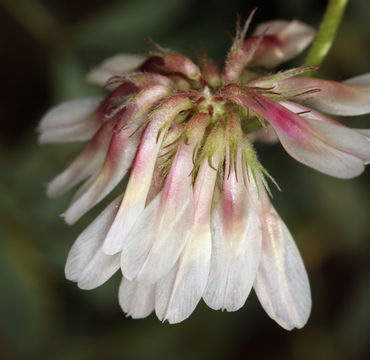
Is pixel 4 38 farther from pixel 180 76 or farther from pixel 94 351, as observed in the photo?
pixel 180 76

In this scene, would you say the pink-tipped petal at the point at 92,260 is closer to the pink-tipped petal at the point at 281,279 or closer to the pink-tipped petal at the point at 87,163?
the pink-tipped petal at the point at 87,163

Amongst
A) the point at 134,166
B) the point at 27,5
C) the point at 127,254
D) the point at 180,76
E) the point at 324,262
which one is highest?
the point at 27,5

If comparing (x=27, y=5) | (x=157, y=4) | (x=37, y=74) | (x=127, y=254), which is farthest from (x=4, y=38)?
(x=127, y=254)

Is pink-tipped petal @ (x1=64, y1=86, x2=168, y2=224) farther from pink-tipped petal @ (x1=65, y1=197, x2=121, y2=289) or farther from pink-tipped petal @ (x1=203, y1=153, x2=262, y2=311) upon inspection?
pink-tipped petal @ (x1=203, y1=153, x2=262, y2=311)

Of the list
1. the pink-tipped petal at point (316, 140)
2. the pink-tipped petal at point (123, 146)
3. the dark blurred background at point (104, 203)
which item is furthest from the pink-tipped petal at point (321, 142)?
the dark blurred background at point (104, 203)

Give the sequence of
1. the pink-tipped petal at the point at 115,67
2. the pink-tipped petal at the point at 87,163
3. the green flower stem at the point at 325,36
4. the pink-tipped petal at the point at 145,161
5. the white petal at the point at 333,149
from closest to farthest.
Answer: the white petal at the point at 333,149
the pink-tipped petal at the point at 145,161
the pink-tipped petal at the point at 87,163
the green flower stem at the point at 325,36
the pink-tipped petal at the point at 115,67

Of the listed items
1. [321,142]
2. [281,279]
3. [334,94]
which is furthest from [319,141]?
[281,279]

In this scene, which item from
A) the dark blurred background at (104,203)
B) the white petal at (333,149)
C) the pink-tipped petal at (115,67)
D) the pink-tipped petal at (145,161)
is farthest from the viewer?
the dark blurred background at (104,203)

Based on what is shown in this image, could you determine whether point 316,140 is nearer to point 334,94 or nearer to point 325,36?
point 334,94
